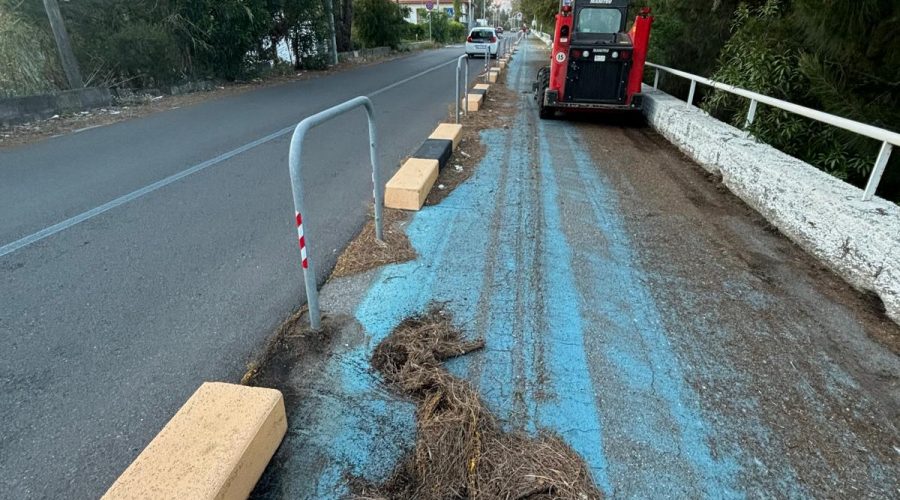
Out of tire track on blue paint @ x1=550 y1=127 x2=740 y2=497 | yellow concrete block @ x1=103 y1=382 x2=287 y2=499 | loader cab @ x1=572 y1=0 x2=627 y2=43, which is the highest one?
loader cab @ x1=572 y1=0 x2=627 y2=43

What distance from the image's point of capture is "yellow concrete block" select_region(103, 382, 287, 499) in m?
1.81

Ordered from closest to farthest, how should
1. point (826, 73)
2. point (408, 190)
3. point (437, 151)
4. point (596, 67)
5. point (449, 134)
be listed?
point (826, 73) → point (408, 190) → point (437, 151) → point (449, 134) → point (596, 67)

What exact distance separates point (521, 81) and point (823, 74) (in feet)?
41.7

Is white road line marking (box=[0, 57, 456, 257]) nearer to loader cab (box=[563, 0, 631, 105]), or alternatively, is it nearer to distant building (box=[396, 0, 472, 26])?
loader cab (box=[563, 0, 631, 105])

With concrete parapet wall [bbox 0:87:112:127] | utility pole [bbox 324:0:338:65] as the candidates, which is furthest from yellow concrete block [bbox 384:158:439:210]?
utility pole [bbox 324:0:338:65]

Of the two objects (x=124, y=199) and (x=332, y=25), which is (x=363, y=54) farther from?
(x=124, y=199)

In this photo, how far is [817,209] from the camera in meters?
4.16

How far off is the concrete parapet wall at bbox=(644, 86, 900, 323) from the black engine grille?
9.32 feet

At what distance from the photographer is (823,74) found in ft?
16.0

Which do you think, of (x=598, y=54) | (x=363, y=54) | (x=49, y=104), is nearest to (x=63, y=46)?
(x=49, y=104)

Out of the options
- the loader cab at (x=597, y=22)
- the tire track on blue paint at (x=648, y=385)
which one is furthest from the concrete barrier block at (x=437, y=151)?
the loader cab at (x=597, y=22)

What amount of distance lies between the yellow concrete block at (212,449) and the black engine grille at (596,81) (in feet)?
28.7

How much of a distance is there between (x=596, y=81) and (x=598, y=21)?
68.4 inches

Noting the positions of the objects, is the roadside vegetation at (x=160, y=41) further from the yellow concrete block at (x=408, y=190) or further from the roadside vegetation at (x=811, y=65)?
the roadside vegetation at (x=811, y=65)
